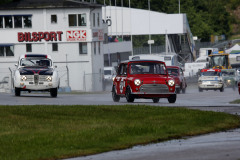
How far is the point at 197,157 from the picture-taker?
12438 mm

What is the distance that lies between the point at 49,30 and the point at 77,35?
277 cm

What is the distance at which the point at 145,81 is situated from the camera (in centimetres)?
2809

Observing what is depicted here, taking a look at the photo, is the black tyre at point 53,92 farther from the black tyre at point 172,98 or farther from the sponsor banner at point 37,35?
the sponsor banner at point 37,35

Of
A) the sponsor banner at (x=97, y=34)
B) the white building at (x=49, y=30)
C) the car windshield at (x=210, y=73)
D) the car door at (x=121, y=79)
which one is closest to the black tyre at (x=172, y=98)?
the car door at (x=121, y=79)

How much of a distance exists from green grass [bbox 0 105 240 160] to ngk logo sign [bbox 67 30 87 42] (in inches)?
1890

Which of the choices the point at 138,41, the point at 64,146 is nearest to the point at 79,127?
the point at 64,146

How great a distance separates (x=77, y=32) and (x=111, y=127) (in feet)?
179

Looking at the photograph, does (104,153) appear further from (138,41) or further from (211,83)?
(138,41)

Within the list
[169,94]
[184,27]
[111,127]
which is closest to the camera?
[111,127]

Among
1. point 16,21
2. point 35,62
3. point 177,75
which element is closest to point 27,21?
point 16,21

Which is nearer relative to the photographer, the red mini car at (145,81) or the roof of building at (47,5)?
the red mini car at (145,81)

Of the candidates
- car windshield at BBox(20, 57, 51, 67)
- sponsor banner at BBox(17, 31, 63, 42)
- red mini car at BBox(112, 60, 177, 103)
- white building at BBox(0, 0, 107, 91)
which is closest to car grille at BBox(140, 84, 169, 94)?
red mini car at BBox(112, 60, 177, 103)

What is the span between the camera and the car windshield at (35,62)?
34781 mm

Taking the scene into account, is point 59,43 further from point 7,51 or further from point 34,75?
point 34,75
